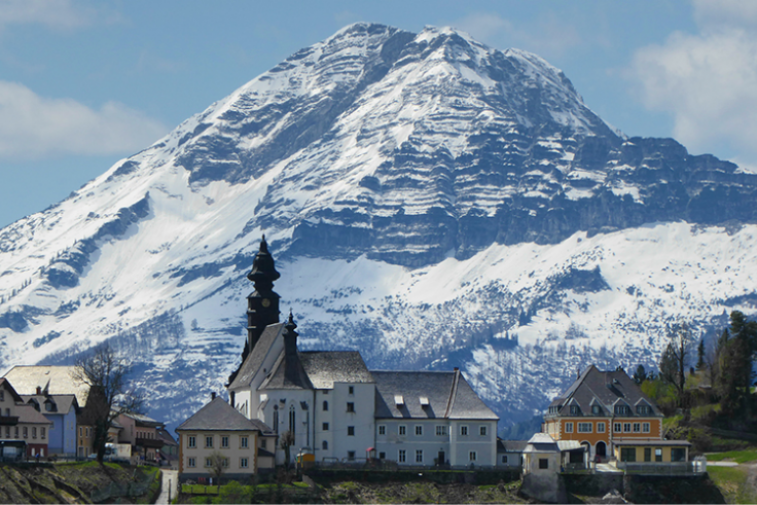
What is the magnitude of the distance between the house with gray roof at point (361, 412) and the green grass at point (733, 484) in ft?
77.9

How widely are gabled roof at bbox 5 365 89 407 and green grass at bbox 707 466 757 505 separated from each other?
2693 inches

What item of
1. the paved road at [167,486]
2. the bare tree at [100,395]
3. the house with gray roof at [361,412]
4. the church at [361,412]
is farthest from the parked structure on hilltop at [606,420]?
the bare tree at [100,395]

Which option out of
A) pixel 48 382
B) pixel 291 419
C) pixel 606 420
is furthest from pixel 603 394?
pixel 48 382

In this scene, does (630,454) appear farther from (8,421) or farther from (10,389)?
(10,389)

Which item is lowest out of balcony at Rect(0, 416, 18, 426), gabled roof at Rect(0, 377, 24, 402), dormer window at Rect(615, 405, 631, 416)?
balcony at Rect(0, 416, 18, 426)

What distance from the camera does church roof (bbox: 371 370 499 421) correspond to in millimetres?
143750

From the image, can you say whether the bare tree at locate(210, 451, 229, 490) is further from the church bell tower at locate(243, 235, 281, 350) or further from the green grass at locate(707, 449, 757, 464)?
the green grass at locate(707, 449, 757, 464)

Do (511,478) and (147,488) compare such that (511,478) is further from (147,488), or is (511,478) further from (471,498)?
(147,488)

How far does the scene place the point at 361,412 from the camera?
142 metres

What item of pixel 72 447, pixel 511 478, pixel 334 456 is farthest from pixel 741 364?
pixel 72 447

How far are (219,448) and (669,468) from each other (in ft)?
149

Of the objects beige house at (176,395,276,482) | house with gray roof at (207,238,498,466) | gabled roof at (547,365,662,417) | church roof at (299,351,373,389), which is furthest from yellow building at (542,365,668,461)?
beige house at (176,395,276,482)

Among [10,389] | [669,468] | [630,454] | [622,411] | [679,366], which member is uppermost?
[679,366]

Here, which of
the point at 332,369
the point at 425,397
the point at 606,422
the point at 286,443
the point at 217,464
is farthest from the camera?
the point at 606,422
